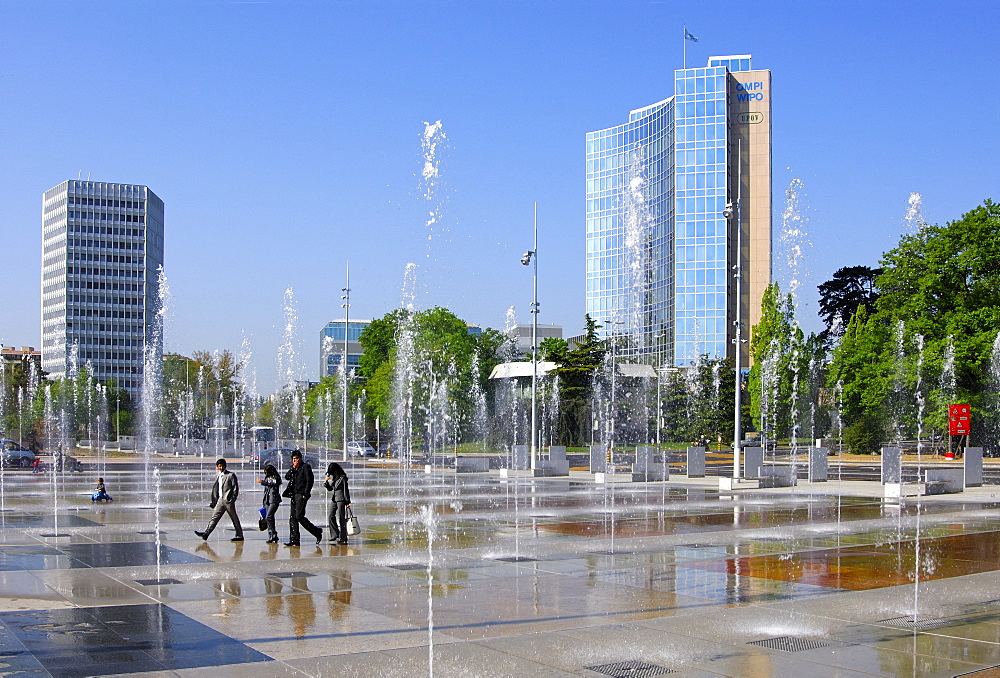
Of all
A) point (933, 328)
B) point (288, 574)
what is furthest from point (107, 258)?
point (288, 574)

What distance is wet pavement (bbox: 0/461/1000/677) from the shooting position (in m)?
7.68

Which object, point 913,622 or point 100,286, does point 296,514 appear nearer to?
point 913,622

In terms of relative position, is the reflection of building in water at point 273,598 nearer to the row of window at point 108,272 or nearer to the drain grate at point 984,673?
the drain grate at point 984,673

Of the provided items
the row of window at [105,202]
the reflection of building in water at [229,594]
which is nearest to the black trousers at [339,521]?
the reflection of building in water at [229,594]

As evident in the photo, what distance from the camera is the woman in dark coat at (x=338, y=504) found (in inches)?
614

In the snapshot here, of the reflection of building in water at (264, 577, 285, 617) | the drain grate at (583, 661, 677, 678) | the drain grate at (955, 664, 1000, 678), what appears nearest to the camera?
the drain grate at (955, 664, 1000, 678)

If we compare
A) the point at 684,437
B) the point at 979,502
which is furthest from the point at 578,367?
the point at 979,502

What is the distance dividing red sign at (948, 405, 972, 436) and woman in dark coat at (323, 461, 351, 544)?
38.7 m

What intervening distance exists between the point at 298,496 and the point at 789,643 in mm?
9204

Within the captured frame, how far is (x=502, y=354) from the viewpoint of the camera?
3664 inches

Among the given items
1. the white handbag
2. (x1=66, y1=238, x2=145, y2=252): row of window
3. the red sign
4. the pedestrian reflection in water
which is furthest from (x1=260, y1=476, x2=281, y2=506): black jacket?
(x1=66, y1=238, x2=145, y2=252): row of window

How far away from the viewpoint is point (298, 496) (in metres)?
15.5

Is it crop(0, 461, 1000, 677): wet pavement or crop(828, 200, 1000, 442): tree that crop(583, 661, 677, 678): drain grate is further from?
crop(828, 200, 1000, 442): tree

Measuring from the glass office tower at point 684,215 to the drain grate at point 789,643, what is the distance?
84917 millimetres
